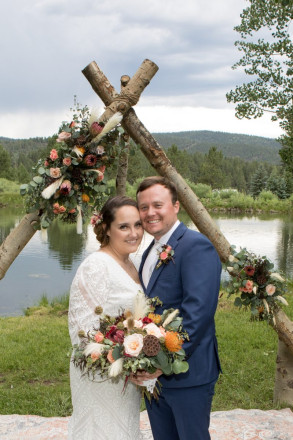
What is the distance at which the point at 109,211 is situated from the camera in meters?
2.92

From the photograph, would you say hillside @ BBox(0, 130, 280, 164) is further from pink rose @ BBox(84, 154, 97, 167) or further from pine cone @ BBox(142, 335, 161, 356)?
pine cone @ BBox(142, 335, 161, 356)

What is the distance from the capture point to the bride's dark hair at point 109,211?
291 centimetres

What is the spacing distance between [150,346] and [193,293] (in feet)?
1.35

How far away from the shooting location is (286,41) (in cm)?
1250

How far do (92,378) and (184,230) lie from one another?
1064 mm

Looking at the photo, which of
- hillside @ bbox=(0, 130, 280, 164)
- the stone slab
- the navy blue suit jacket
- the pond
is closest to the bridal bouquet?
the navy blue suit jacket

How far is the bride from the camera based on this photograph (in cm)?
278

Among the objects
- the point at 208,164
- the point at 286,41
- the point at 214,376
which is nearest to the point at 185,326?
the point at 214,376

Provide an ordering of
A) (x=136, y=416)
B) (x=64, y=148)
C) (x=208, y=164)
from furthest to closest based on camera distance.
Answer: (x=208, y=164) < (x=64, y=148) < (x=136, y=416)

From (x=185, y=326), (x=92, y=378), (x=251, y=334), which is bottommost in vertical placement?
(x=251, y=334)

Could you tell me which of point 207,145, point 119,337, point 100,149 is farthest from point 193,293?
point 207,145

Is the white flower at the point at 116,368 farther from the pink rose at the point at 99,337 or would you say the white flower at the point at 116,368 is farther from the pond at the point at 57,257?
the pond at the point at 57,257

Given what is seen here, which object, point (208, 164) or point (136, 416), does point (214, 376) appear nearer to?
point (136, 416)

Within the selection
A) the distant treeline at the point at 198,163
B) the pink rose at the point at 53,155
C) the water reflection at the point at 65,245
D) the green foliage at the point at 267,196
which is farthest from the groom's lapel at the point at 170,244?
the green foliage at the point at 267,196
